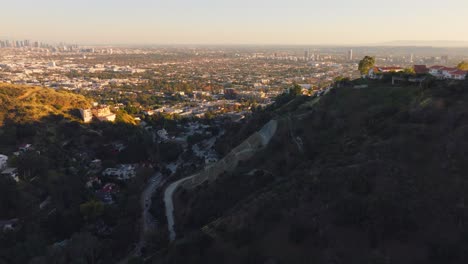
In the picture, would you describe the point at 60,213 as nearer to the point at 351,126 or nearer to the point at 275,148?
the point at 275,148

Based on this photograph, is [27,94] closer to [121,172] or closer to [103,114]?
[103,114]

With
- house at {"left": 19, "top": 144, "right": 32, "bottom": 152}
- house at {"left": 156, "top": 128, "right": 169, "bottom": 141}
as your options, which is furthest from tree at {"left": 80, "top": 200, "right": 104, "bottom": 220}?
house at {"left": 156, "top": 128, "right": 169, "bottom": 141}

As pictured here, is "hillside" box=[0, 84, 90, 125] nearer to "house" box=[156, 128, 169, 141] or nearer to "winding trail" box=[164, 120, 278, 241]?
"house" box=[156, 128, 169, 141]

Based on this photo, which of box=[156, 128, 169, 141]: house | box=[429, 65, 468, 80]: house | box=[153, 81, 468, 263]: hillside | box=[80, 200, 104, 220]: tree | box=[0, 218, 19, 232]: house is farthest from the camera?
box=[156, 128, 169, 141]: house

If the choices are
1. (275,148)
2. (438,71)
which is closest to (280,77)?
(438,71)

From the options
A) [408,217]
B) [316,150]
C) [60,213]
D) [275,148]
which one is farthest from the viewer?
[275,148]
